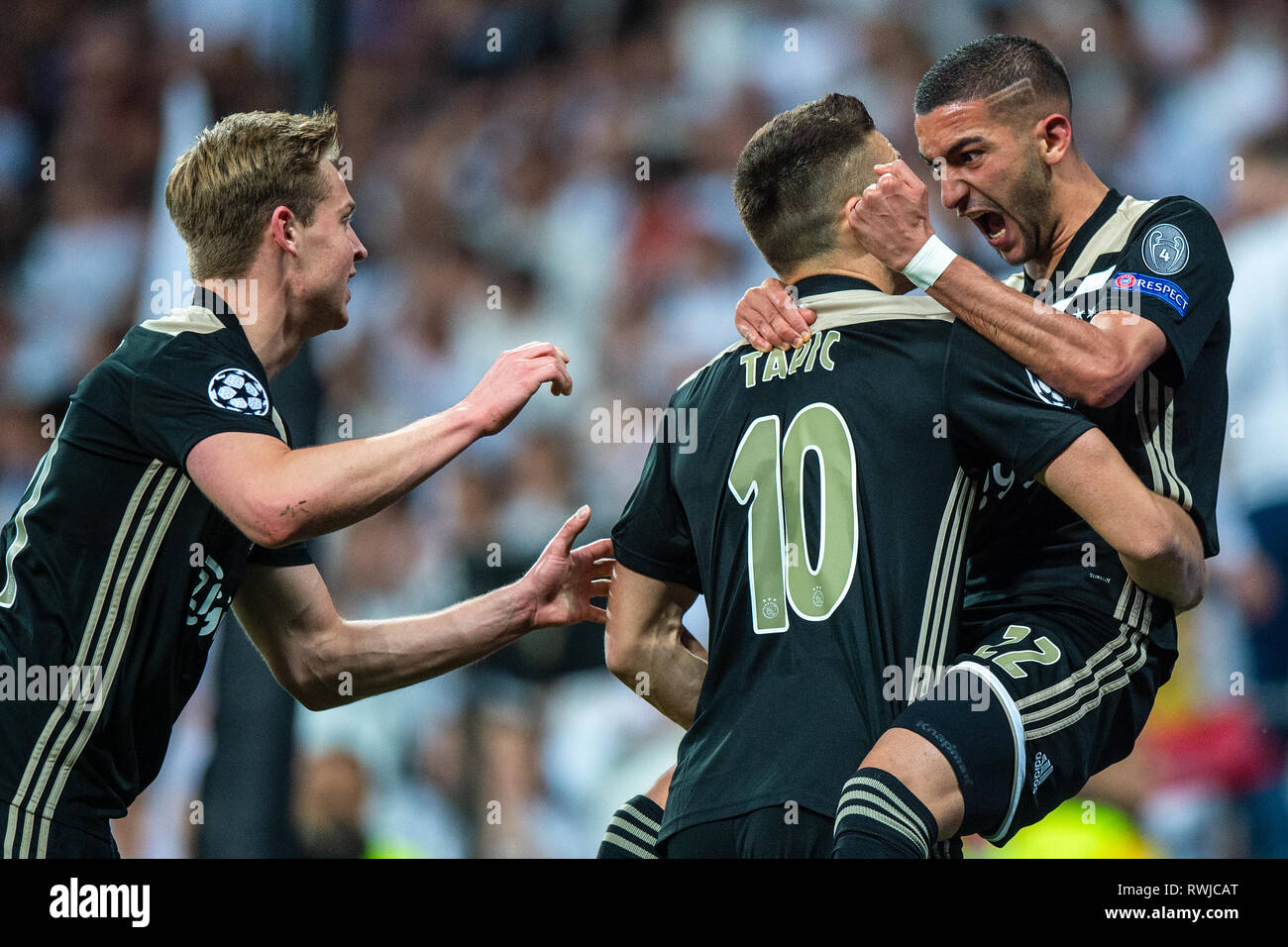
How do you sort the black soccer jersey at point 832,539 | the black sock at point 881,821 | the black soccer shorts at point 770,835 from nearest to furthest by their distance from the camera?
the black sock at point 881,821 → the black soccer shorts at point 770,835 → the black soccer jersey at point 832,539

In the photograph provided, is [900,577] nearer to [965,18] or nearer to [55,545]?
[55,545]

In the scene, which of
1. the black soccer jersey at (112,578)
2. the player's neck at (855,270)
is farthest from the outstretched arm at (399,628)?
the player's neck at (855,270)

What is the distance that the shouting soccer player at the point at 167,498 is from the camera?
2939 millimetres

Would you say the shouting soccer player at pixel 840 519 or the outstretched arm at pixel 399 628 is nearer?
the shouting soccer player at pixel 840 519

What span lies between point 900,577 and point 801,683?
28cm

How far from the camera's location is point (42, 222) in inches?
316

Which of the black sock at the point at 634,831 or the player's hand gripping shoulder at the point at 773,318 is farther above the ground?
the player's hand gripping shoulder at the point at 773,318

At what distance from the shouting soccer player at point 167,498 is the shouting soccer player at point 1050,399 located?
977mm

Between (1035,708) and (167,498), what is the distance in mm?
1870

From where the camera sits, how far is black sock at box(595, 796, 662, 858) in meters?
3.24

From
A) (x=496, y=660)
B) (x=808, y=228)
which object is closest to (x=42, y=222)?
(x=496, y=660)

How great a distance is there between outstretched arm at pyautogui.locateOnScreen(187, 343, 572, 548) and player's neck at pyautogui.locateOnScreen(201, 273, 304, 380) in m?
0.47

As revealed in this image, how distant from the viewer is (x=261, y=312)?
11.2ft

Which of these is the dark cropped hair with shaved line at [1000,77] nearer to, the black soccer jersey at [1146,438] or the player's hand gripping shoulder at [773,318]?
the black soccer jersey at [1146,438]
